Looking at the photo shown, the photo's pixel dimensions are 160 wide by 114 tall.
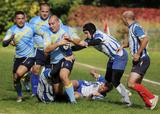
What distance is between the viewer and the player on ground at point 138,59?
13491 mm

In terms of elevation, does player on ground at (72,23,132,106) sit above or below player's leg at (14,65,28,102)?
above

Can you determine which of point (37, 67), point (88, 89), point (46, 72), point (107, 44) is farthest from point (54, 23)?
point (37, 67)

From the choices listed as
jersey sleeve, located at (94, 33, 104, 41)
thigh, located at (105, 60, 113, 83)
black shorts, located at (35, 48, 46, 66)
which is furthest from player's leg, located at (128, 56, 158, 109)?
black shorts, located at (35, 48, 46, 66)

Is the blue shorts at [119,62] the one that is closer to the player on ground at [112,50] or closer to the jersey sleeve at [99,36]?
the player on ground at [112,50]

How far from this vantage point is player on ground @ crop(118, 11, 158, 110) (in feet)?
44.3

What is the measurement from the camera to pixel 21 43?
50.7ft

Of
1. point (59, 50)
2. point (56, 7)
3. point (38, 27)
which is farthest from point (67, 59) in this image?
point (56, 7)

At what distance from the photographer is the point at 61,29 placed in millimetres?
14188

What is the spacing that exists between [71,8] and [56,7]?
173 cm

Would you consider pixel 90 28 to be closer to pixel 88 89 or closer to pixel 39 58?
pixel 88 89

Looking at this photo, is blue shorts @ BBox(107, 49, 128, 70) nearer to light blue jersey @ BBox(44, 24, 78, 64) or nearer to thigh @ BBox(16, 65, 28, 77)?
light blue jersey @ BBox(44, 24, 78, 64)

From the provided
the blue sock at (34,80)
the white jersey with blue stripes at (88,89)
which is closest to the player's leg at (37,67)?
the blue sock at (34,80)

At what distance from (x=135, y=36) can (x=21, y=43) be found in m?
3.17

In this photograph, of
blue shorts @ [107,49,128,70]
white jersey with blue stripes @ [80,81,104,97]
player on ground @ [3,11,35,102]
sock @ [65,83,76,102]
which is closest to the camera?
sock @ [65,83,76,102]
